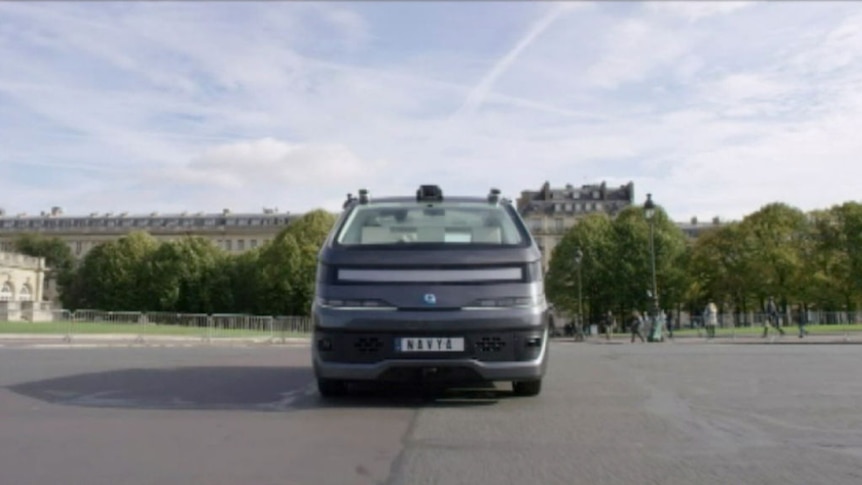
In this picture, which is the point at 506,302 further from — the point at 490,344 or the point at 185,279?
the point at 185,279

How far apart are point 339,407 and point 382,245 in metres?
1.44

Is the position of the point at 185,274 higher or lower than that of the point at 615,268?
higher

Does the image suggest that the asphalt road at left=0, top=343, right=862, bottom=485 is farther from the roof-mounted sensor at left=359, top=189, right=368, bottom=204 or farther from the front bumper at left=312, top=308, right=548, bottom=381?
the roof-mounted sensor at left=359, top=189, right=368, bottom=204

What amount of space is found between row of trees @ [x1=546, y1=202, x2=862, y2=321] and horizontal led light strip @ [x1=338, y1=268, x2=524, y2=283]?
7016 centimetres

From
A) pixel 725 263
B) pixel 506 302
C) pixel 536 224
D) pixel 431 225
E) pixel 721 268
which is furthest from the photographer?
pixel 536 224

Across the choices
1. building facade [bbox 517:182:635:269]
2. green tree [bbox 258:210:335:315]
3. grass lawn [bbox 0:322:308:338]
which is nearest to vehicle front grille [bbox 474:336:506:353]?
grass lawn [bbox 0:322:308:338]

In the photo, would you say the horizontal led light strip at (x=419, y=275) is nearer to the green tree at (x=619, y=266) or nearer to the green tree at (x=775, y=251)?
the green tree at (x=775, y=251)

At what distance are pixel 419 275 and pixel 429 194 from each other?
153 centimetres

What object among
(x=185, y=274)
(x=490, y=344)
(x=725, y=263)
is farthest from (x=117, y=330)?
(x=185, y=274)

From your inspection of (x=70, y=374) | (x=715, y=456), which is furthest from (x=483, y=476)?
(x=70, y=374)

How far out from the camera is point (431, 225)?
7.31 meters

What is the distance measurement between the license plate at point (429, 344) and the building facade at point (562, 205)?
12495 centimetres

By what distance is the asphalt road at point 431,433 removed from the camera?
4352mm

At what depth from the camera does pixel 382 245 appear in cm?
683
